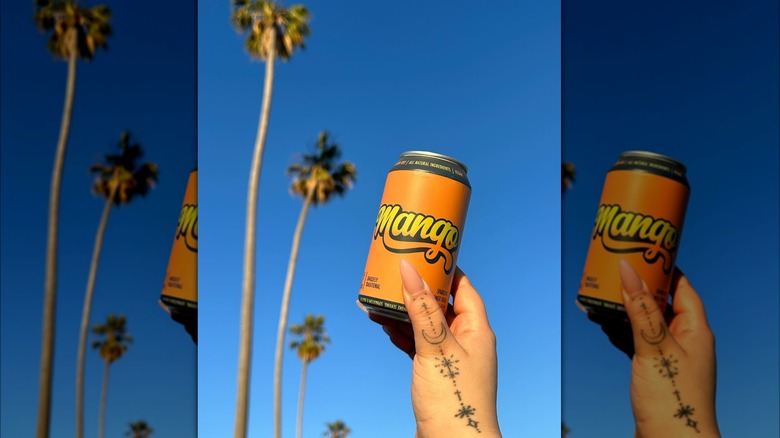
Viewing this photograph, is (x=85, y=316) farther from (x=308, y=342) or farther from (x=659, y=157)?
A: (x=308, y=342)

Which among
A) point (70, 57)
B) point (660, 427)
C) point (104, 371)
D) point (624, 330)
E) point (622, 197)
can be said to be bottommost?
point (660, 427)

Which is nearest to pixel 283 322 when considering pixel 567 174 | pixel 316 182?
pixel 316 182

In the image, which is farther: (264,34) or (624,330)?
(264,34)

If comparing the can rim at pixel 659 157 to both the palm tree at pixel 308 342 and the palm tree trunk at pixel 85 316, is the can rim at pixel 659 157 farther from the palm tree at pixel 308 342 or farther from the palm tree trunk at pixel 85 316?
the palm tree at pixel 308 342

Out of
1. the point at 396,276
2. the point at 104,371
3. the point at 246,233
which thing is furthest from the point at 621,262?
the point at 246,233

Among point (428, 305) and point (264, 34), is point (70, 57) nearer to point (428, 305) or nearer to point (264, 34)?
point (428, 305)

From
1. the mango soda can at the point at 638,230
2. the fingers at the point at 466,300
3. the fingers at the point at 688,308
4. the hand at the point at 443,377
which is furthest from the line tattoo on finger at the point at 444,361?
the fingers at the point at 688,308

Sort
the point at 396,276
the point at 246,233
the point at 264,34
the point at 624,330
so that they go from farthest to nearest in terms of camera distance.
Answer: the point at 264,34, the point at 246,233, the point at 624,330, the point at 396,276

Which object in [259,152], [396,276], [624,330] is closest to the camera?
[396,276]

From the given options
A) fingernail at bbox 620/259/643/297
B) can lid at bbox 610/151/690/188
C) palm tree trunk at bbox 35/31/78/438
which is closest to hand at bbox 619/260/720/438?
fingernail at bbox 620/259/643/297
